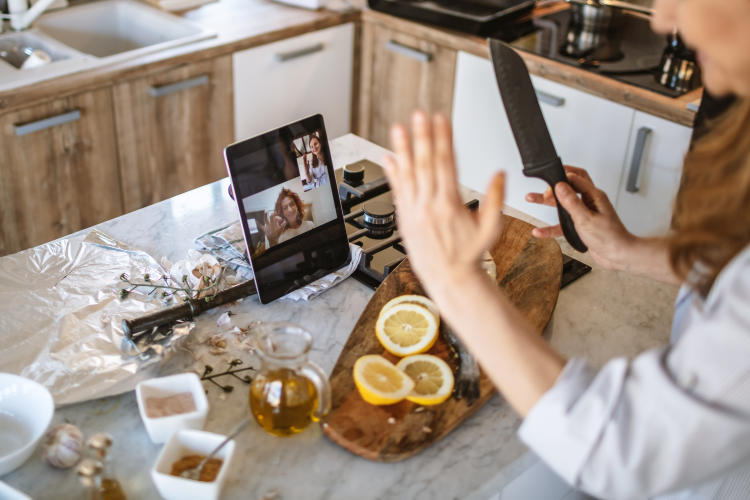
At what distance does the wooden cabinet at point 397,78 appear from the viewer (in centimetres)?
252

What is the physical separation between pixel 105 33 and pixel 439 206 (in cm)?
223

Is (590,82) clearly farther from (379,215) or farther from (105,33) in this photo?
(105,33)

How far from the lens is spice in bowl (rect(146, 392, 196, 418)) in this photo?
3.03 ft

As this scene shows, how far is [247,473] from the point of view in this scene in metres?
0.89

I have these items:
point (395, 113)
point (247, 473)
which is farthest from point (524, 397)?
point (395, 113)

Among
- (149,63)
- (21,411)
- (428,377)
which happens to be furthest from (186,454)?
(149,63)

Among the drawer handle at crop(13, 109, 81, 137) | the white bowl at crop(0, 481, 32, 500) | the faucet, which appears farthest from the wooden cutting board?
the faucet

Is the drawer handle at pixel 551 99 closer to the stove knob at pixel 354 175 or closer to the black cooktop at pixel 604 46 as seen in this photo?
the black cooktop at pixel 604 46

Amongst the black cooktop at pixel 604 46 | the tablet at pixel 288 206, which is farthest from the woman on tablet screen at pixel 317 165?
the black cooktop at pixel 604 46

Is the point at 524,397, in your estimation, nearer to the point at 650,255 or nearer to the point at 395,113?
the point at 650,255

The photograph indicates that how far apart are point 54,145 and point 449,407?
1569 millimetres

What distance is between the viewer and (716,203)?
0.69m

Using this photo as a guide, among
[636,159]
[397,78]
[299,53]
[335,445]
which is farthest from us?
[397,78]

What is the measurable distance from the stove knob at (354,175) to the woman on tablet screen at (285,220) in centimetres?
28
